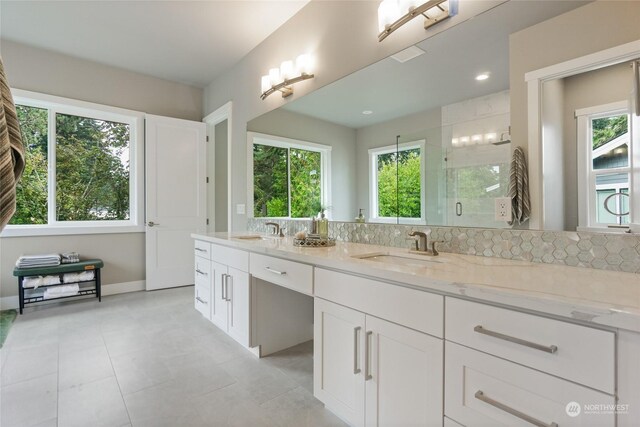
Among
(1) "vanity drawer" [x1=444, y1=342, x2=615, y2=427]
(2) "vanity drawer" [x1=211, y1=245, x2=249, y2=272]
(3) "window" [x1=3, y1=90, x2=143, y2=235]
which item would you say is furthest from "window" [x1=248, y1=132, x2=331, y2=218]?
(3) "window" [x1=3, y1=90, x2=143, y2=235]

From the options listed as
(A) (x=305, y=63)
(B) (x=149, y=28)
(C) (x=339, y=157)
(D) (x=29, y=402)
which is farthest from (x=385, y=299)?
(B) (x=149, y=28)

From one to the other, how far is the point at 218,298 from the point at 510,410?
2076 millimetres

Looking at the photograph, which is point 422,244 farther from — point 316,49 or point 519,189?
point 316,49

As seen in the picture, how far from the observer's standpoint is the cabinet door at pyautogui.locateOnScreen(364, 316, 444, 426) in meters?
1.01

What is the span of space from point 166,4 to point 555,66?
111 inches

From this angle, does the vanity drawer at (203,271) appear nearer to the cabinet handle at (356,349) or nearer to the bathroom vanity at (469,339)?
the bathroom vanity at (469,339)

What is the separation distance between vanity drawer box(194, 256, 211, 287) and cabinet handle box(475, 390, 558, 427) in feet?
7.11

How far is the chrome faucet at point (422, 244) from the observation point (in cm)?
149

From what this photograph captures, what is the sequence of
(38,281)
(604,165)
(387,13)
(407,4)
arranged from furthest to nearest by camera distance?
(38,281)
(387,13)
(407,4)
(604,165)

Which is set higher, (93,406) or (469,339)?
(469,339)

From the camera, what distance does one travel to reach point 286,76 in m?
2.57

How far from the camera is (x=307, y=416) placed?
1.50 metres

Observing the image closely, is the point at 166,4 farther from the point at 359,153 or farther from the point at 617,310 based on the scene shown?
the point at 617,310

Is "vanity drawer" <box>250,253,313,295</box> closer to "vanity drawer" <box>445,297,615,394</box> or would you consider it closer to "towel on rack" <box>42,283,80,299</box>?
"vanity drawer" <box>445,297,615,394</box>
